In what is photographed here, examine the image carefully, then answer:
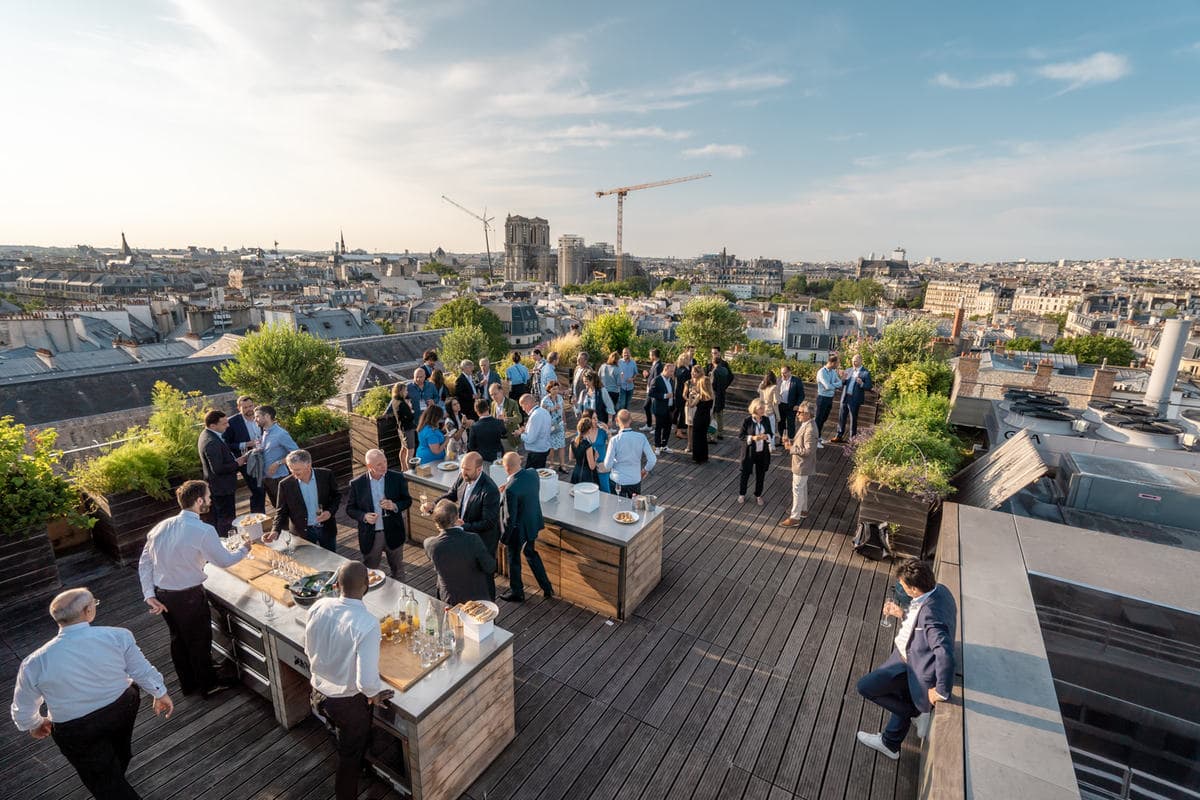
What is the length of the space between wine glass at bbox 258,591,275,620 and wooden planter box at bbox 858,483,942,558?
5.42 metres

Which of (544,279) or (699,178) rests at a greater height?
(699,178)

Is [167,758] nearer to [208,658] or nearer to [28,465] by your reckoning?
[208,658]

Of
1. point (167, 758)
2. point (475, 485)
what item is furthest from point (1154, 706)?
point (167, 758)

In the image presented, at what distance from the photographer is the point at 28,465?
14.9 feet

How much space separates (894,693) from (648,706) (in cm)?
159

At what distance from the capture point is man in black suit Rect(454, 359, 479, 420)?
786 centimetres

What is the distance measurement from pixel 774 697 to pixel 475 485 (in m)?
2.70

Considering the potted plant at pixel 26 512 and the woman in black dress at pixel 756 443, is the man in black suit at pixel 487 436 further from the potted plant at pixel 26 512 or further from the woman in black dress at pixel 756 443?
the potted plant at pixel 26 512

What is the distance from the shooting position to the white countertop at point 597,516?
14.5ft

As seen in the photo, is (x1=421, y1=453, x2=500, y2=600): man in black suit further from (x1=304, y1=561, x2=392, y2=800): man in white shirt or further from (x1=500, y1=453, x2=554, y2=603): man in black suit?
(x1=304, y1=561, x2=392, y2=800): man in white shirt

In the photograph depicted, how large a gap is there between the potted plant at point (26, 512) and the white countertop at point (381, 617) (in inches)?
77.3

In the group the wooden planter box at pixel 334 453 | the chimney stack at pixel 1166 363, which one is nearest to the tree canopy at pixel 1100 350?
the chimney stack at pixel 1166 363

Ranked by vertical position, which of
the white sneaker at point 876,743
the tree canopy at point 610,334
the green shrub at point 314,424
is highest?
the tree canopy at point 610,334

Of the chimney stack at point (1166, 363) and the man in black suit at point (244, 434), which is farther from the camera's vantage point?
the chimney stack at point (1166, 363)
